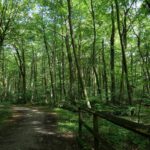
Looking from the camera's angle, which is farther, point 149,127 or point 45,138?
point 45,138

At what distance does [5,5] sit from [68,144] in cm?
1900

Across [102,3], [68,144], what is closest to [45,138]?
[68,144]

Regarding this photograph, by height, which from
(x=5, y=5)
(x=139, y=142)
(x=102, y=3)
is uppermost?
(x=5, y=5)

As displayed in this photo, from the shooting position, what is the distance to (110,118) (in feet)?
16.6

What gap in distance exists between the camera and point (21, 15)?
82.2ft

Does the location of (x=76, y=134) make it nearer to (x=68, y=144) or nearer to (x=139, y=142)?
(x=68, y=144)

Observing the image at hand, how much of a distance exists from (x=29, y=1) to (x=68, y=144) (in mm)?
20261

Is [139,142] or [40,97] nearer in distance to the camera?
[139,142]

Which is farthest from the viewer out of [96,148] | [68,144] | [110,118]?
[68,144]

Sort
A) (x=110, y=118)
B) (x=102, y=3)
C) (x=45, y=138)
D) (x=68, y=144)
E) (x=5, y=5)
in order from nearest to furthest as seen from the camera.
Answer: (x=110, y=118)
(x=68, y=144)
(x=45, y=138)
(x=102, y=3)
(x=5, y=5)

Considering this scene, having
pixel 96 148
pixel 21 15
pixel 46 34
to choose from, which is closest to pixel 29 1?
pixel 21 15

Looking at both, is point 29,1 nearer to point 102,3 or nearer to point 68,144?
point 102,3

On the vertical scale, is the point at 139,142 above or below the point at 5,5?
below

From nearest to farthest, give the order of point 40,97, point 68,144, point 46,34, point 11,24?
point 68,144
point 11,24
point 46,34
point 40,97
